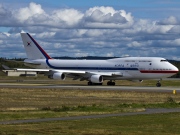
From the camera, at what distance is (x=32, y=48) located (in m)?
84.6

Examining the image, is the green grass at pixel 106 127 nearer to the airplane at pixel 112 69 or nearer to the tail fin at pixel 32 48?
the airplane at pixel 112 69

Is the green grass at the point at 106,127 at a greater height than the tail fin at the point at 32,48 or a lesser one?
lesser

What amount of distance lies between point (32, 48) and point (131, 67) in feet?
61.9

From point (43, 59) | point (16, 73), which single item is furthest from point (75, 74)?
point (16, 73)

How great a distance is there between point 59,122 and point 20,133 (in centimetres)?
467

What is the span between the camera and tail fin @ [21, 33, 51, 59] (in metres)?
84.4

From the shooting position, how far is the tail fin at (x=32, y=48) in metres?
84.4

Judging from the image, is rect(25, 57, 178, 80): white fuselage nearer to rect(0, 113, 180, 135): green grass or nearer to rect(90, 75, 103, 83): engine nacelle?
rect(90, 75, 103, 83): engine nacelle

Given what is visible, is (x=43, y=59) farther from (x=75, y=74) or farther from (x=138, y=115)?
(x=138, y=115)

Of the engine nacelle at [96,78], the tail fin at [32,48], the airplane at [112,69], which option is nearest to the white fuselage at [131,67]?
the airplane at [112,69]

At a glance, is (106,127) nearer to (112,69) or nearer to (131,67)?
(131,67)

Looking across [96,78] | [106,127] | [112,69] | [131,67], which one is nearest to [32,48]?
[112,69]

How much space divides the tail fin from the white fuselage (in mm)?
5966

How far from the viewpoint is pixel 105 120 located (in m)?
25.6
